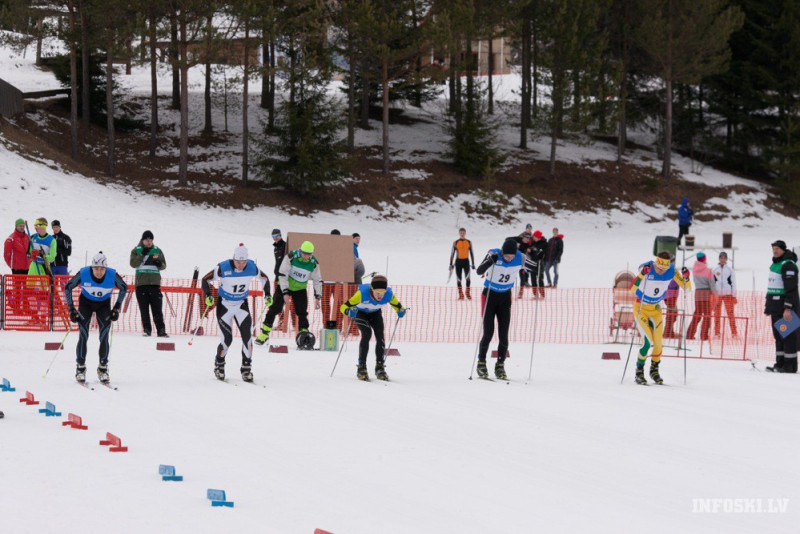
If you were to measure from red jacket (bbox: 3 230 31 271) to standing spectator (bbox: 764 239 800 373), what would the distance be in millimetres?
13443

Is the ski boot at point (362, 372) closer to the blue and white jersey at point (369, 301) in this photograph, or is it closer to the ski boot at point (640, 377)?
the blue and white jersey at point (369, 301)

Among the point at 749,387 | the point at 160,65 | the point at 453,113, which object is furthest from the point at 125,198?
the point at 749,387

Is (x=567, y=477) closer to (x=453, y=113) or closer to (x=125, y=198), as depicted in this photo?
(x=125, y=198)

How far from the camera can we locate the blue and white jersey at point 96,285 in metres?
12.5

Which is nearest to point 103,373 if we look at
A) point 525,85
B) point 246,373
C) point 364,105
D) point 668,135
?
point 246,373

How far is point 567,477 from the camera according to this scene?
27.8 ft

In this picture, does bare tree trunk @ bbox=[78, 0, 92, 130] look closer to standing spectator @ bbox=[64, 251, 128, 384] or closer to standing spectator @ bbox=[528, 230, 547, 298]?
standing spectator @ bbox=[528, 230, 547, 298]

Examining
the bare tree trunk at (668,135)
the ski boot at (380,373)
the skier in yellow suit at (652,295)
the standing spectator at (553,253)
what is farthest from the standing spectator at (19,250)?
the bare tree trunk at (668,135)

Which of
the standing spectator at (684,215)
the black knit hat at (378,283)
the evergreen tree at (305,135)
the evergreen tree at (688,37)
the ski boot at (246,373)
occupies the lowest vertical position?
the ski boot at (246,373)

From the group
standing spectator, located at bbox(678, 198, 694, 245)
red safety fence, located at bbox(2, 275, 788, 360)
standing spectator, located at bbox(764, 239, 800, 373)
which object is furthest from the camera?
standing spectator, located at bbox(678, 198, 694, 245)

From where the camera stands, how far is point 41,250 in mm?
18375

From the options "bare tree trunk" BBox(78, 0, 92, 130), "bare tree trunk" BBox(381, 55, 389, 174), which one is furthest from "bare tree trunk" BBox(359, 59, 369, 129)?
"bare tree trunk" BBox(78, 0, 92, 130)

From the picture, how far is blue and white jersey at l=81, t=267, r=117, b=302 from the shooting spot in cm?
1248

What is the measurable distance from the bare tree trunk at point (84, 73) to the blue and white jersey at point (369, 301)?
3014 cm
